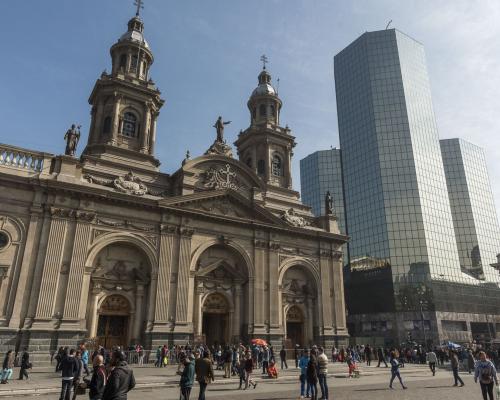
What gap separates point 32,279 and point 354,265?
2481 inches

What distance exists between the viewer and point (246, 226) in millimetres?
36875

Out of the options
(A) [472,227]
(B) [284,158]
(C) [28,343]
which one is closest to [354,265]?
(B) [284,158]

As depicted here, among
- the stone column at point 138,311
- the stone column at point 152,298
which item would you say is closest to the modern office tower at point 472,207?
the stone column at point 152,298

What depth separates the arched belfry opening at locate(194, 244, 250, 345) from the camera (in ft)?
111

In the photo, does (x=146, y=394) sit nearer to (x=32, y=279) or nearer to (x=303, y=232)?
(x=32, y=279)

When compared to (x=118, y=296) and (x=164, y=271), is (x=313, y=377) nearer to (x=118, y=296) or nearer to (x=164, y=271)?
(x=164, y=271)

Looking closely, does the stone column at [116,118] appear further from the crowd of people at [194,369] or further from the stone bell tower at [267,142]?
the crowd of people at [194,369]

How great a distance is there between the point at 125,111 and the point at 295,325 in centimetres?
2823

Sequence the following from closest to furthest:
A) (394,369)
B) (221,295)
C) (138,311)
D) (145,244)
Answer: (394,369), (138,311), (145,244), (221,295)

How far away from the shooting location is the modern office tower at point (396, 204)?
65125 mm

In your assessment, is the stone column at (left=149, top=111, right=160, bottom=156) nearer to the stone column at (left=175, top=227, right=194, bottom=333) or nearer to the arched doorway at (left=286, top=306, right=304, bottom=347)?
the stone column at (left=175, top=227, right=194, bottom=333)

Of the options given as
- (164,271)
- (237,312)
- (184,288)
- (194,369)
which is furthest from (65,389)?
(237,312)

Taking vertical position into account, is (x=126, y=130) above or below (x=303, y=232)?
above

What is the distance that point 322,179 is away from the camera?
363ft
